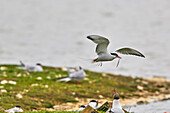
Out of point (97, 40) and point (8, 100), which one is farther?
point (8, 100)

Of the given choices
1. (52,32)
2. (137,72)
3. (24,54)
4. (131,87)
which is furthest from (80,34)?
(131,87)

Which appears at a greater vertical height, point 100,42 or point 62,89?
point 100,42

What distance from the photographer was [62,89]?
57.7ft

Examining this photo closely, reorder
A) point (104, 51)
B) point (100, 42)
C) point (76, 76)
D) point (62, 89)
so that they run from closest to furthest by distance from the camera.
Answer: point (100, 42) → point (104, 51) → point (62, 89) → point (76, 76)

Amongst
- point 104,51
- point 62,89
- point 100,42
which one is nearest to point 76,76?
point 62,89

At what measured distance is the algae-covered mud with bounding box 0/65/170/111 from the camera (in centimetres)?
1528

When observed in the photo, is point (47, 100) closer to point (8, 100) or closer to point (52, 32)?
point (8, 100)

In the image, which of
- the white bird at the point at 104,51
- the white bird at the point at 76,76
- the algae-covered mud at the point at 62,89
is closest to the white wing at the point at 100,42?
the white bird at the point at 104,51

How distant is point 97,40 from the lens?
11281 mm

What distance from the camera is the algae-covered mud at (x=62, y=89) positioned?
50.1ft

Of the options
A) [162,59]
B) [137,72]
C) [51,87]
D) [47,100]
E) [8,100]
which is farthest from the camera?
[162,59]

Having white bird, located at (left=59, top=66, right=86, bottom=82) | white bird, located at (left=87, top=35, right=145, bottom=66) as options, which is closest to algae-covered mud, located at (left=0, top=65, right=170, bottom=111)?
white bird, located at (left=59, top=66, right=86, bottom=82)

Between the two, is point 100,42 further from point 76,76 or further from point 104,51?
point 76,76

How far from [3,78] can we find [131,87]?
650cm
